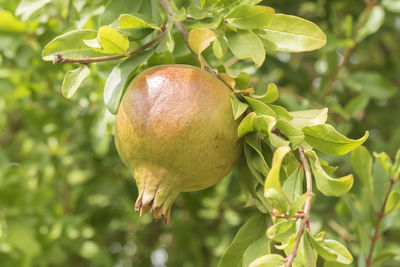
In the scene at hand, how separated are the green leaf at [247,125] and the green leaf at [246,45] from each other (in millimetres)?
121

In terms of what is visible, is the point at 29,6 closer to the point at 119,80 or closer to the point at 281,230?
the point at 119,80

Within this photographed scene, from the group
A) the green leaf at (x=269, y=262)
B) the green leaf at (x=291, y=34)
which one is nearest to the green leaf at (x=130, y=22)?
the green leaf at (x=291, y=34)

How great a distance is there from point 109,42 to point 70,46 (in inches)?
3.6

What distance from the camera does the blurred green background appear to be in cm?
175

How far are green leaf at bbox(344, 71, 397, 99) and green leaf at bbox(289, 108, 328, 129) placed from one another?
1.12m

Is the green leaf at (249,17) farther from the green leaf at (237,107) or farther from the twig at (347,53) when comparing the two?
the twig at (347,53)

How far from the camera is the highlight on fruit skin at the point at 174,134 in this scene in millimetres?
845

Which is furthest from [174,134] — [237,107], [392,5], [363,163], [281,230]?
[392,5]

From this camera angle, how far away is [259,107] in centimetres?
88

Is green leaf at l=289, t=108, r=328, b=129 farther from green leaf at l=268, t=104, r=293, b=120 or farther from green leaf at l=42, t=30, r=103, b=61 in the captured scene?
green leaf at l=42, t=30, r=103, b=61

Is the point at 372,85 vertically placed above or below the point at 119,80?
below

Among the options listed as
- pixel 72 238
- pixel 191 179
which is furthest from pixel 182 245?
pixel 191 179

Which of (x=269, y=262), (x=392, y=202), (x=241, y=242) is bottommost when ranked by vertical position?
(x=392, y=202)

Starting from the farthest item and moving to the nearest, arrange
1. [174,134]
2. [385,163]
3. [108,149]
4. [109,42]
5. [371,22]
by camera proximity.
Result: [108,149] < [371,22] < [385,163] < [109,42] < [174,134]
